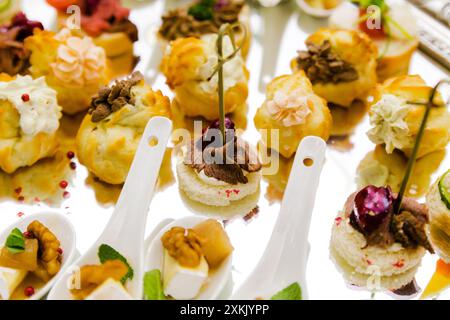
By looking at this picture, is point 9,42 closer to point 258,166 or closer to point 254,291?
point 258,166

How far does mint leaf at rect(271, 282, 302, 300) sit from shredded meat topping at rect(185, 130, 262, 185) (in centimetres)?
52

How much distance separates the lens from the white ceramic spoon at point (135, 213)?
224 centimetres

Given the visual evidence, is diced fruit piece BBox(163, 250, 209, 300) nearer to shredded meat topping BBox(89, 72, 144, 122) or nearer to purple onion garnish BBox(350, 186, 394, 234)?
purple onion garnish BBox(350, 186, 394, 234)

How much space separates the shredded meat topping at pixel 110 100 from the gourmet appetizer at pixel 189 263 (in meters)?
0.63

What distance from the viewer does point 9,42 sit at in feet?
10.2

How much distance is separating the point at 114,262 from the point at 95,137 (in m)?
0.66

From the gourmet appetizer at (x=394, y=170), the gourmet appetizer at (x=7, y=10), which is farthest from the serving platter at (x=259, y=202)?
the gourmet appetizer at (x=7, y=10)

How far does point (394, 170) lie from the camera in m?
2.85

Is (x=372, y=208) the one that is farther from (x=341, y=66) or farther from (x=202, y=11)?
(x=202, y=11)

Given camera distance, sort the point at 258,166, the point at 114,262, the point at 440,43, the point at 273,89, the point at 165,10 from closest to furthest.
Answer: the point at 114,262
the point at 258,166
the point at 273,89
the point at 440,43
the point at 165,10

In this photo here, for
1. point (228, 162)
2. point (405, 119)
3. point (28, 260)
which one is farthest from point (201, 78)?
point (28, 260)

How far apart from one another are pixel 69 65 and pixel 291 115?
102 cm

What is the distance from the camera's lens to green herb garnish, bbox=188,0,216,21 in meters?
3.43
